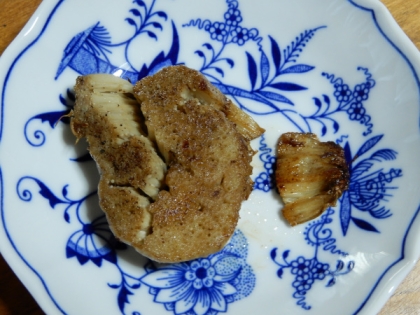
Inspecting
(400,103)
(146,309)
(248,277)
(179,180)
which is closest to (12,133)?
(179,180)

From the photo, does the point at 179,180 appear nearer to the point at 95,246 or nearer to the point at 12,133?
the point at 95,246

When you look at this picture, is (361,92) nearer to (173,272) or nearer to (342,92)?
(342,92)

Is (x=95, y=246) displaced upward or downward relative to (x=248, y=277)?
downward

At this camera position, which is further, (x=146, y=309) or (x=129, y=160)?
(x=146, y=309)

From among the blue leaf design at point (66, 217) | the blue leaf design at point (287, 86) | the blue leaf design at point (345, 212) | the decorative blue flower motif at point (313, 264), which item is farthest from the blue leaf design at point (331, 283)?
the blue leaf design at point (66, 217)

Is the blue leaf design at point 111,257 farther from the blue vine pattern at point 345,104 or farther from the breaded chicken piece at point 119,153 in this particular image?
the blue vine pattern at point 345,104

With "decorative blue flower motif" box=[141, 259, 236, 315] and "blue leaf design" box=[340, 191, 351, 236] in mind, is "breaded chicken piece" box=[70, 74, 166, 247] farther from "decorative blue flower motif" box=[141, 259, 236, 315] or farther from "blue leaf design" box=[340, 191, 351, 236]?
"blue leaf design" box=[340, 191, 351, 236]

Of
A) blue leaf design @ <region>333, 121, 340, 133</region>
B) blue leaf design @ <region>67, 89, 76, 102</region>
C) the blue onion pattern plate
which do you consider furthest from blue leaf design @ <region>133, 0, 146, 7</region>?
blue leaf design @ <region>333, 121, 340, 133</region>
